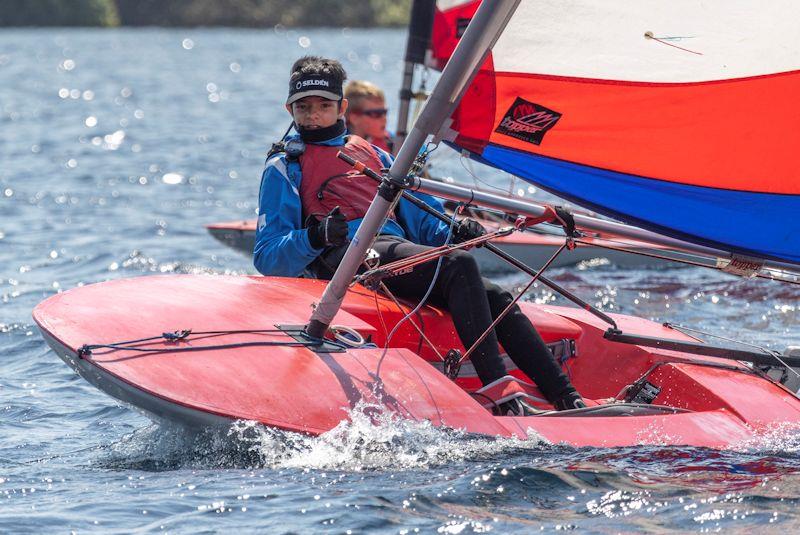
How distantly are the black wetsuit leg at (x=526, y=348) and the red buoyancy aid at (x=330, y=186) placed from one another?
58cm

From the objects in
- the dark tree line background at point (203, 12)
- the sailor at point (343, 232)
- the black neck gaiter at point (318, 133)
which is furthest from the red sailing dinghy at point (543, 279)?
the dark tree line background at point (203, 12)

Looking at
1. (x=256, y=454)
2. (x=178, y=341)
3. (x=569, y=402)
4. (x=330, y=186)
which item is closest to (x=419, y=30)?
(x=330, y=186)

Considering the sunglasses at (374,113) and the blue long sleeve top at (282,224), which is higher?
the sunglasses at (374,113)

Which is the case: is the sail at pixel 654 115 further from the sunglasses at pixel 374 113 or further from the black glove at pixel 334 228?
the sunglasses at pixel 374 113

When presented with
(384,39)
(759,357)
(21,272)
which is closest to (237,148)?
(21,272)

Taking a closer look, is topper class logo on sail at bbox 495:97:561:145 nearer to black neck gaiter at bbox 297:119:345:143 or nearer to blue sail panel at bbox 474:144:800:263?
blue sail panel at bbox 474:144:800:263

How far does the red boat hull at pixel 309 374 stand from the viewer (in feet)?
12.2

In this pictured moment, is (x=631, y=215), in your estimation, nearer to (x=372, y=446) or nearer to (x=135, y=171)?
(x=372, y=446)

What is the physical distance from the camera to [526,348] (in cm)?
438

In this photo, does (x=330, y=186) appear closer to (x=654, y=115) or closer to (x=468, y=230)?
(x=468, y=230)

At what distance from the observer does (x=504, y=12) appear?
12.3 ft

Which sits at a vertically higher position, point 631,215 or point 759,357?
point 631,215

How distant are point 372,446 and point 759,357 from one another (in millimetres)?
1721

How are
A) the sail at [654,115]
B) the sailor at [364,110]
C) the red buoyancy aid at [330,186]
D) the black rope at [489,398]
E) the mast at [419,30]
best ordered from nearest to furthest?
the sail at [654,115], the black rope at [489,398], the red buoyancy aid at [330,186], the sailor at [364,110], the mast at [419,30]
